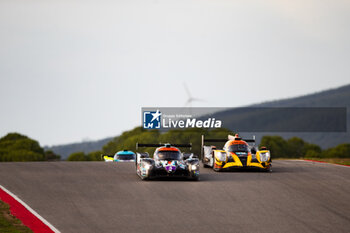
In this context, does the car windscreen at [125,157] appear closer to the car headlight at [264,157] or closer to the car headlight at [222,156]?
the car headlight at [222,156]

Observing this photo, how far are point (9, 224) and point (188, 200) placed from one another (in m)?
6.55

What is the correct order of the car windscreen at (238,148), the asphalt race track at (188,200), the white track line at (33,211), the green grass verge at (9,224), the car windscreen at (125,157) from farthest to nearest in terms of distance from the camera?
the car windscreen at (125,157) → the car windscreen at (238,148) → the asphalt race track at (188,200) → the white track line at (33,211) → the green grass verge at (9,224)

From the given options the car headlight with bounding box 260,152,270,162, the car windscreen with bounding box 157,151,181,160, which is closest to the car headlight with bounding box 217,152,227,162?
the car headlight with bounding box 260,152,270,162

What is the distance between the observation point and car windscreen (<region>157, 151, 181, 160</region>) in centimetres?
2559

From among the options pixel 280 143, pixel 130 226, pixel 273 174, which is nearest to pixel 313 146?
pixel 280 143

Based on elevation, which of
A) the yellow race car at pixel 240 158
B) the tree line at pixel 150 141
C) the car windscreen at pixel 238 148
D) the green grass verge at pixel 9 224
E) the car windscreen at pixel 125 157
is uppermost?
the car windscreen at pixel 238 148

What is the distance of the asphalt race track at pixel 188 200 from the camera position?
1647 cm

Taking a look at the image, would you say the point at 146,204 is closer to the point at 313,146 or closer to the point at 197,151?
the point at 197,151

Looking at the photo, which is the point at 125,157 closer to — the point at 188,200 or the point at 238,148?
the point at 238,148

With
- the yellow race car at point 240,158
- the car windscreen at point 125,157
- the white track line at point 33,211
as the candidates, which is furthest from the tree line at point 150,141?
the white track line at point 33,211

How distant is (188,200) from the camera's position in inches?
795

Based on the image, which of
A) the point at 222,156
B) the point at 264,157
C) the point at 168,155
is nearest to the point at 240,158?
the point at 222,156

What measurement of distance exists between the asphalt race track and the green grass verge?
2.91 ft

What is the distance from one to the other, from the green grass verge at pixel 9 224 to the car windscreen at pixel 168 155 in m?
8.69
